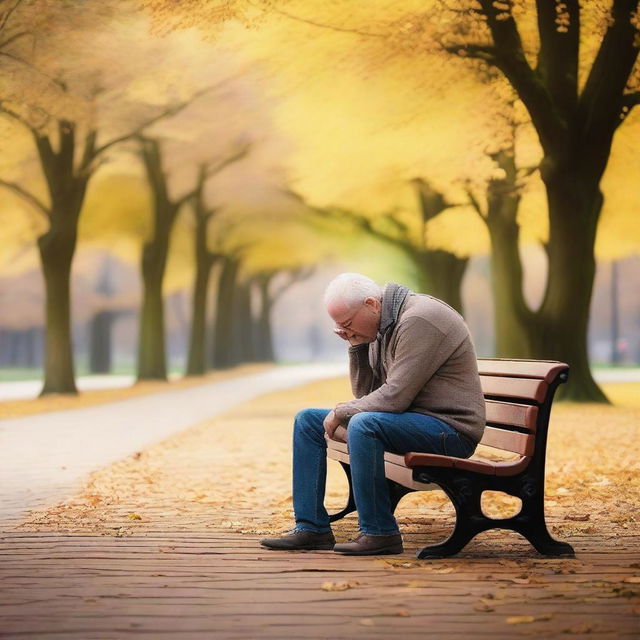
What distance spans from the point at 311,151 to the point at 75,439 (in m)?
14.6

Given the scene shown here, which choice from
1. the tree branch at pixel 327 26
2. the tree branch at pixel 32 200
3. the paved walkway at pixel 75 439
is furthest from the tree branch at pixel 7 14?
the tree branch at pixel 32 200

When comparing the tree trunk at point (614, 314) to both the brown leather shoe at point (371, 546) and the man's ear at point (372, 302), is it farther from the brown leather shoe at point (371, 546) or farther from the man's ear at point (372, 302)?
the brown leather shoe at point (371, 546)

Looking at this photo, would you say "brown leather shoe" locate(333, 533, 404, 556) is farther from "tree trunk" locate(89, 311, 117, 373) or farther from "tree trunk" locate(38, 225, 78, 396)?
"tree trunk" locate(89, 311, 117, 373)

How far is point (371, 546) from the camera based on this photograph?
529 cm

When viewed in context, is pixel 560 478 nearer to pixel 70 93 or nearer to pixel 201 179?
pixel 70 93

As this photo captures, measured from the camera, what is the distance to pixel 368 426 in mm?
5285

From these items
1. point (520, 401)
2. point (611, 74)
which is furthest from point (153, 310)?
point (520, 401)

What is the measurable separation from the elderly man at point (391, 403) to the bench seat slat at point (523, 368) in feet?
1.12

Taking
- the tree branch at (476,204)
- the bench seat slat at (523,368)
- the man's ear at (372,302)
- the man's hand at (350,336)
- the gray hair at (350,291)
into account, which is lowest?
the bench seat slat at (523,368)

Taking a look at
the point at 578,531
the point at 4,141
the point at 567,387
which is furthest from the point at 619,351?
the point at 578,531

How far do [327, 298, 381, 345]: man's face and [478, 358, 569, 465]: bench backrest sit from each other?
2.76ft

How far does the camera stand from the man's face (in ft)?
17.7

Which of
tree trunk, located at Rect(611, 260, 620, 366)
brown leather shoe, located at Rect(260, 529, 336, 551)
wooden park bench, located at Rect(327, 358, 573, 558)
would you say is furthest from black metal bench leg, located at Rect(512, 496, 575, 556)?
tree trunk, located at Rect(611, 260, 620, 366)

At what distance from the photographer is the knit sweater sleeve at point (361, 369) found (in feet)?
18.7
